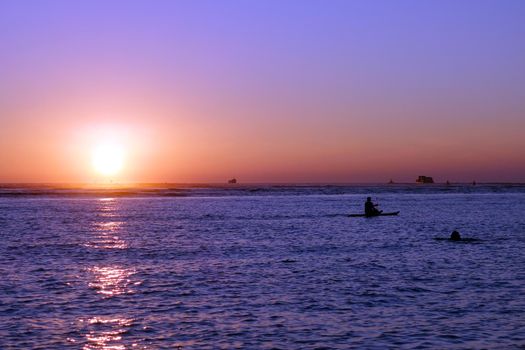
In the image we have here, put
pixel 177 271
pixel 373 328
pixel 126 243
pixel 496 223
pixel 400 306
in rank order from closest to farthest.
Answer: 1. pixel 373 328
2. pixel 400 306
3. pixel 177 271
4. pixel 126 243
5. pixel 496 223

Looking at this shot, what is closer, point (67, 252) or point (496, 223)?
point (67, 252)

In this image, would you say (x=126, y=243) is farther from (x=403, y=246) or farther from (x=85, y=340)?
(x=85, y=340)

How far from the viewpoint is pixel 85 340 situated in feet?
56.1

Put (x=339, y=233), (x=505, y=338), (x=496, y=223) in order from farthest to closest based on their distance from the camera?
1. (x=496, y=223)
2. (x=339, y=233)
3. (x=505, y=338)

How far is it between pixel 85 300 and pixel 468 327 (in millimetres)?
12635

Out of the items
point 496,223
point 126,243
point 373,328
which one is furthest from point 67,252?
point 496,223

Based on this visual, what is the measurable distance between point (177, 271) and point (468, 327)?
14743mm

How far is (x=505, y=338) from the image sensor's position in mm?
17016

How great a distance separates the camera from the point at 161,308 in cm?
2098

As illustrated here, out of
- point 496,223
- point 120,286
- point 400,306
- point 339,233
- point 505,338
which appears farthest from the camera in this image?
point 496,223

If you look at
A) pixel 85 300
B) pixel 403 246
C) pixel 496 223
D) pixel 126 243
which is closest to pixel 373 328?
pixel 85 300

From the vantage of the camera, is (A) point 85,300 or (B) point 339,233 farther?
(B) point 339,233

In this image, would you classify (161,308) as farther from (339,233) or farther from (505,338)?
(339,233)

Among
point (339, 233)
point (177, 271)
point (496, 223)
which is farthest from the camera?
point (496, 223)
